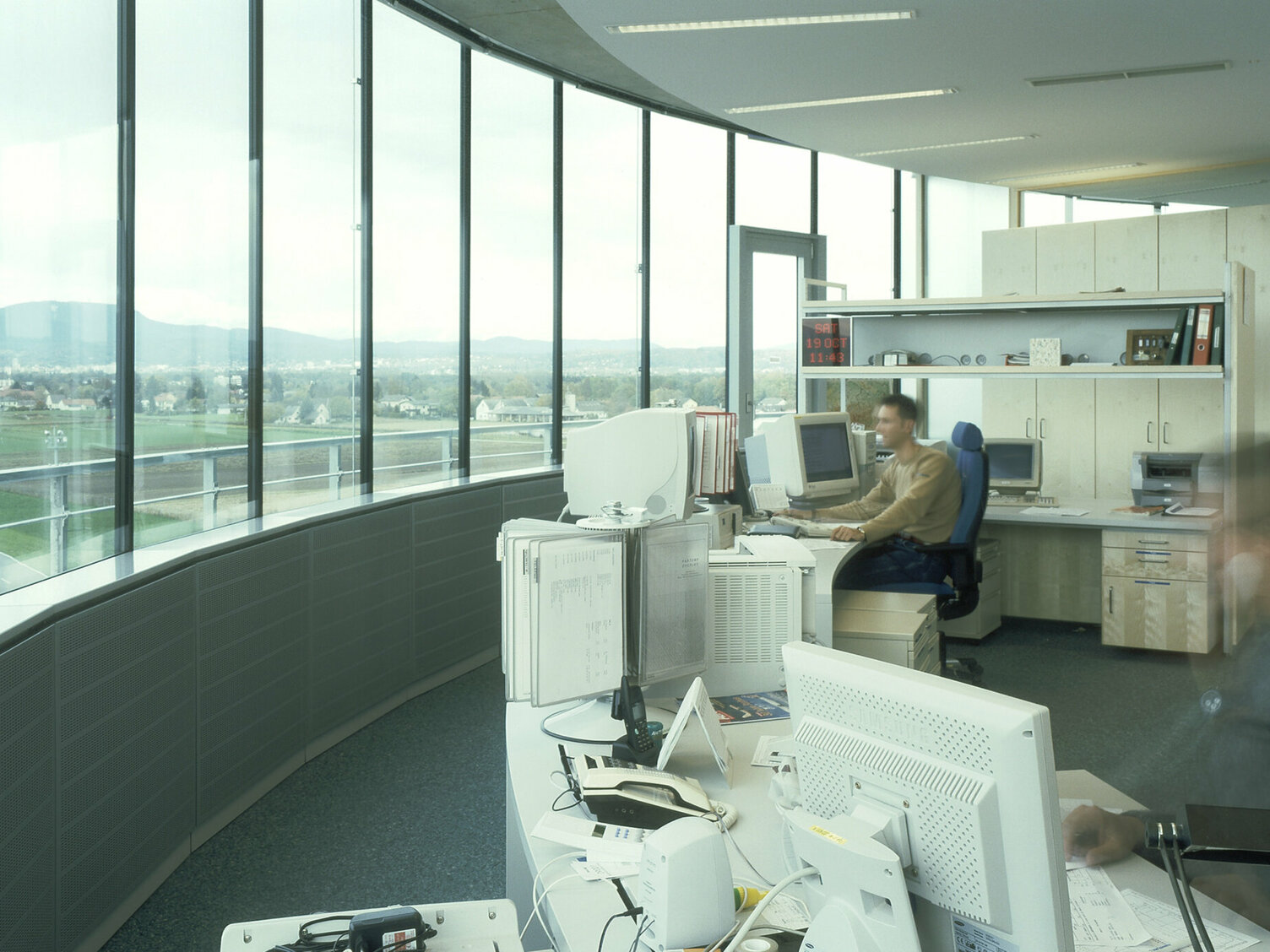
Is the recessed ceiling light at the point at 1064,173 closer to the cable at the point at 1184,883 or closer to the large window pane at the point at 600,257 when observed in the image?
the large window pane at the point at 600,257

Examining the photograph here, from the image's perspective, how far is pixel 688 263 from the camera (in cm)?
709

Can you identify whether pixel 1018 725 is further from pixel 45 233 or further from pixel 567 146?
pixel 567 146

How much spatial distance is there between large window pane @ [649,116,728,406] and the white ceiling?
1.42ft

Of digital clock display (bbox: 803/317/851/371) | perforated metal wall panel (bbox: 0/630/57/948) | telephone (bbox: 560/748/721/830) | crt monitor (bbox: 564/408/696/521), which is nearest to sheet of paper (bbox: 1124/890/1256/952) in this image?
telephone (bbox: 560/748/721/830)

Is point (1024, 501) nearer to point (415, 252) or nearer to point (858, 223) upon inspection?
point (858, 223)

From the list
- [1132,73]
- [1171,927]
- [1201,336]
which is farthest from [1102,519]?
[1171,927]

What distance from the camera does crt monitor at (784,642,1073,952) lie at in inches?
40.5

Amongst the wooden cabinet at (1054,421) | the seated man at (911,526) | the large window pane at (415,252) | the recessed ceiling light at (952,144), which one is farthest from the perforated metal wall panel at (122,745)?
the wooden cabinet at (1054,421)

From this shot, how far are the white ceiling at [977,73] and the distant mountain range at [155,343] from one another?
5.50 ft

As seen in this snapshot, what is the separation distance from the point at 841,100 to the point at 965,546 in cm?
236

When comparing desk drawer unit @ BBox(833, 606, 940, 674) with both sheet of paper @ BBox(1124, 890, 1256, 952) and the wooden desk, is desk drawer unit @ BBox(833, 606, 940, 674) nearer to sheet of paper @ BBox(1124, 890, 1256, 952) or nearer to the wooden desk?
sheet of paper @ BBox(1124, 890, 1256, 952)

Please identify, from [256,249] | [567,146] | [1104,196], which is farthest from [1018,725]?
[1104,196]

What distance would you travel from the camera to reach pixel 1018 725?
1.02 meters

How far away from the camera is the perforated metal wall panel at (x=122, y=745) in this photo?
2.48 meters
